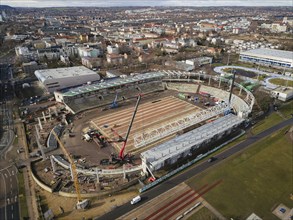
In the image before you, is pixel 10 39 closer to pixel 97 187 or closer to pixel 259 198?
pixel 97 187

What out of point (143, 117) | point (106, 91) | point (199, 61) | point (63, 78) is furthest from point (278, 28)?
point (63, 78)

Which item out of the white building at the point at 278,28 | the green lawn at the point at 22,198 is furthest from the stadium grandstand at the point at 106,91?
the white building at the point at 278,28

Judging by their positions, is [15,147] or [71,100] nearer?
[15,147]

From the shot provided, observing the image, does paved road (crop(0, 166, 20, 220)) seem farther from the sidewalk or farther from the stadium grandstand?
the stadium grandstand

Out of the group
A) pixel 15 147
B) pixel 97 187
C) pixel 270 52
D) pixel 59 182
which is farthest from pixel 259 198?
pixel 270 52

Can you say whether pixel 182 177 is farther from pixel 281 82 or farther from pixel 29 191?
pixel 281 82

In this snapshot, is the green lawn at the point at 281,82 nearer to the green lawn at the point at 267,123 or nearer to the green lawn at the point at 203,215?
the green lawn at the point at 267,123
